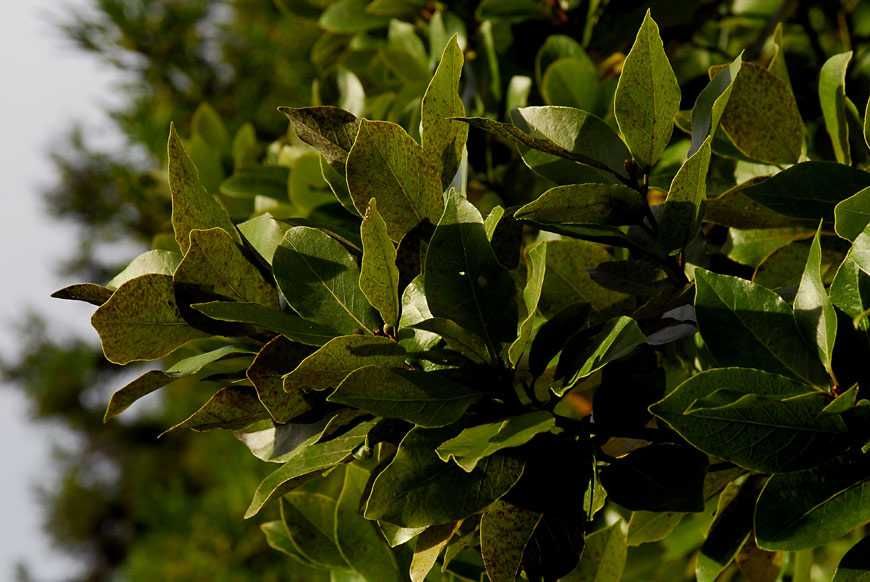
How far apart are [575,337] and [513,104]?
0.46 meters

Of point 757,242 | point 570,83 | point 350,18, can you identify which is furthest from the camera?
point 350,18

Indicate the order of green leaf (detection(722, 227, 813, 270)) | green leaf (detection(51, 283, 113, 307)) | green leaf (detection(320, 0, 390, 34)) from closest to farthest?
1. green leaf (detection(51, 283, 113, 307))
2. green leaf (detection(722, 227, 813, 270))
3. green leaf (detection(320, 0, 390, 34))

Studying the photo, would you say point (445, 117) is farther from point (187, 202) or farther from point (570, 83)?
point (570, 83)

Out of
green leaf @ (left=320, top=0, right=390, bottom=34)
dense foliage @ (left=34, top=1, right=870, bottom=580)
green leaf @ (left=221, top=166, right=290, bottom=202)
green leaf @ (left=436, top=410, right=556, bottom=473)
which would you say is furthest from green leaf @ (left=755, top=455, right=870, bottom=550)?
green leaf @ (left=320, top=0, right=390, bottom=34)

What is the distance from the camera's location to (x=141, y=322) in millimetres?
515

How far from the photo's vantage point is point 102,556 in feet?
24.9

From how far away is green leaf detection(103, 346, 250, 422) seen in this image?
1.68ft

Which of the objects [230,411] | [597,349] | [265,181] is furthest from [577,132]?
[265,181]

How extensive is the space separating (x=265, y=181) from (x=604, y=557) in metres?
0.52

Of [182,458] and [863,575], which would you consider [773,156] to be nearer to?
[863,575]

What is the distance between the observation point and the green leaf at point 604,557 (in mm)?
605

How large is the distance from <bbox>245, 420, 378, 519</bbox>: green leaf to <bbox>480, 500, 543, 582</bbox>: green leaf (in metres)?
0.08

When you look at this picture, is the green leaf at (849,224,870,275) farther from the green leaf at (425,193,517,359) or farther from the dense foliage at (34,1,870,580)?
the green leaf at (425,193,517,359)

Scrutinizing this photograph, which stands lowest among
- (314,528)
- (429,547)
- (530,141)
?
(314,528)
